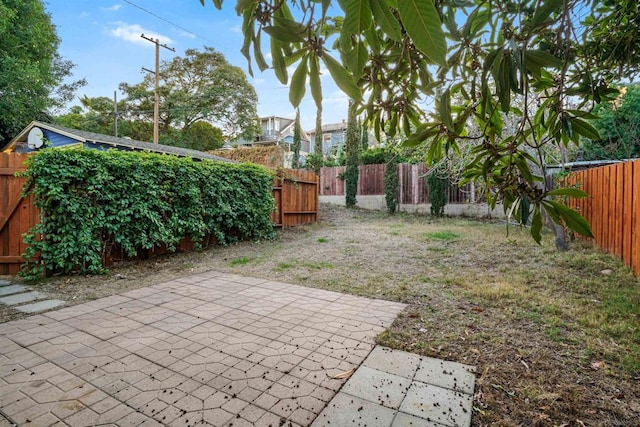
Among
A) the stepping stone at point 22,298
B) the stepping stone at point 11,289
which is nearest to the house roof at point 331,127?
the stepping stone at point 11,289

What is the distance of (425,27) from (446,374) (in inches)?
83.2

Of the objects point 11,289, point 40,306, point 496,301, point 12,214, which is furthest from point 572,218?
point 12,214

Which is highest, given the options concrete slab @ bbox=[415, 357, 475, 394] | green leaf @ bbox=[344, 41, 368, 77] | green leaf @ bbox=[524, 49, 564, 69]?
green leaf @ bbox=[524, 49, 564, 69]

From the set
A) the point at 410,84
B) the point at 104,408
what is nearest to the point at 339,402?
the point at 104,408

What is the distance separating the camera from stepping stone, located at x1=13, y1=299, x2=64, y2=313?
3252 mm

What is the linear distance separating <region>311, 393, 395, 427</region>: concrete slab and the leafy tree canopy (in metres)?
1.18

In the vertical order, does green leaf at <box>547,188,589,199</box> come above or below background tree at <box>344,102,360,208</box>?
below

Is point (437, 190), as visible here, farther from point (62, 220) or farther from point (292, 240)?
point (62, 220)

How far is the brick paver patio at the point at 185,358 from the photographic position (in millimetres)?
1736

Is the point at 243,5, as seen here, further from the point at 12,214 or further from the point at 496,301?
the point at 12,214

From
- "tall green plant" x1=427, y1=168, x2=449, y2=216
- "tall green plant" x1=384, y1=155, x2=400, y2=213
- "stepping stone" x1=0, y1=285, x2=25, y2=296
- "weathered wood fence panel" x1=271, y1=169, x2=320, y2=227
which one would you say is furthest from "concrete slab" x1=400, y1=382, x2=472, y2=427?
"tall green plant" x1=384, y1=155, x2=400, y2=213

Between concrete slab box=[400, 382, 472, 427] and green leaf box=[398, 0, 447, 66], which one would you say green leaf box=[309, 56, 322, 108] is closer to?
green leaf box=[398, 0, 447, 66]

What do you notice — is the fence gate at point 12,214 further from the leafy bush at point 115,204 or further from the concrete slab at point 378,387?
the concrete slab at point 378,387

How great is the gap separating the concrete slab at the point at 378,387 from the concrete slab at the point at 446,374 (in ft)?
0.47
